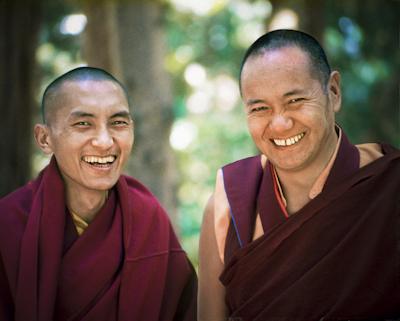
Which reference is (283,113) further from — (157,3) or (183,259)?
(157,3)

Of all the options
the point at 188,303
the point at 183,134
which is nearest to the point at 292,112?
the point at 188,303

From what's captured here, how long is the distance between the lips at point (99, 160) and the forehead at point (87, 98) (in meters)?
0.26

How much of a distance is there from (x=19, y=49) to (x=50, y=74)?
16.4ft

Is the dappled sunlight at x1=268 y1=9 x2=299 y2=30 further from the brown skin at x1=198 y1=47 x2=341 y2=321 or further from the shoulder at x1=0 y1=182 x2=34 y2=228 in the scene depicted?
the shoulder at x1=0 y1=182 x2=34 y2=228

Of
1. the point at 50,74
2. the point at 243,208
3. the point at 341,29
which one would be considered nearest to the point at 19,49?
the point at 243,208

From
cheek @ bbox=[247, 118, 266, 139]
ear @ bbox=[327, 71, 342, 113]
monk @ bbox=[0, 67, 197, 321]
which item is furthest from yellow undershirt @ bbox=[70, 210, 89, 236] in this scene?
ear @ bbox=[327, 71, 342, 113]

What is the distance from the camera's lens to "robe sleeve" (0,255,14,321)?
130 inches

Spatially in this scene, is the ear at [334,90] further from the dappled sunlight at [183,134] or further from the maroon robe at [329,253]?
the dappled sunlight at [183,134]

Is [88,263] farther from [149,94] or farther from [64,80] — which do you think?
[149,94]

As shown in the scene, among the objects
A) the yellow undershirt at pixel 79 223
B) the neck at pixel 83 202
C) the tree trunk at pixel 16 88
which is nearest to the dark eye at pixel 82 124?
the neck at pixel 83 202

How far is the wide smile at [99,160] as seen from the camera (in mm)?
3477

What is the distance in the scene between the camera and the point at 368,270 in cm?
305

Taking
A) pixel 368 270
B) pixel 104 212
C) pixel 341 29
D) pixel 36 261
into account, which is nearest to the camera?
pixel 368 270

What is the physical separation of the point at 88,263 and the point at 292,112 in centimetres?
139
